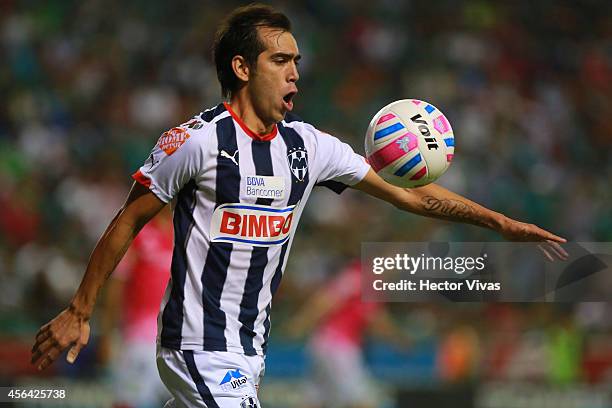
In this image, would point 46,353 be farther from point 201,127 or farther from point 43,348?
point 201,127

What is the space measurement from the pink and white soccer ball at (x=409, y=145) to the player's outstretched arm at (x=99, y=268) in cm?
109

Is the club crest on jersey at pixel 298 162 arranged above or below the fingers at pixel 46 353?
above

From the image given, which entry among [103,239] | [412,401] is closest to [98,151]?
[412,401]

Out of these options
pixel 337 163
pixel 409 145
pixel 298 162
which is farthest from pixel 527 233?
pixel 298 162

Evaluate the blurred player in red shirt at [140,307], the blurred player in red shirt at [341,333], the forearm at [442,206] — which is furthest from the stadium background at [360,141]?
the forearm at [442,206]

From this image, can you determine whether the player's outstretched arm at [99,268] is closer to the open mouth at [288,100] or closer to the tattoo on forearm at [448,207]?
the open mouth at [288,100]

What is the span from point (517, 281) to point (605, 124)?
6243 mm

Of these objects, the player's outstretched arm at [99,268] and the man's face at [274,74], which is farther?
the man's face at [274,74]

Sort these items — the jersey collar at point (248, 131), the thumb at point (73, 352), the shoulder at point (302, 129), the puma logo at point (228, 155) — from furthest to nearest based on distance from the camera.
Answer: the shoulder at point (302, 129) < the jersey collar at point (248, 131) < the puma logo at point (228, 155) < the thumb at point (73, 352)

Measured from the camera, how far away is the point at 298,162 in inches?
170

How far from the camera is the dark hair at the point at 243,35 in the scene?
14.1 feet

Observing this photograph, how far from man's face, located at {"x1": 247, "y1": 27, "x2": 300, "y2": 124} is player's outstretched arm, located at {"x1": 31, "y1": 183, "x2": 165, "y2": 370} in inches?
24.2

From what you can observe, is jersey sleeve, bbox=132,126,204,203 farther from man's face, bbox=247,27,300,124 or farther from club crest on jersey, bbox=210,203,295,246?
man's face, bbox=247,27,300,124

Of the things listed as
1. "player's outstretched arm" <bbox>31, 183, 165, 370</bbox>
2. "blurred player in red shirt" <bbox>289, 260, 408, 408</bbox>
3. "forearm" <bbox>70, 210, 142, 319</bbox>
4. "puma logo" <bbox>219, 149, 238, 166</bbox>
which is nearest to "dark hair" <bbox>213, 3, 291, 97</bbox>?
"puma logo" <bbox>219, 149, 238, 166</bbox>
